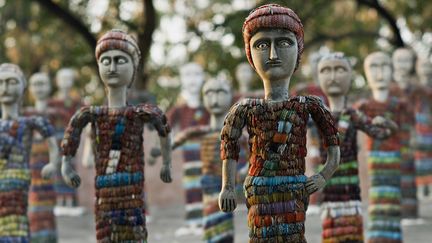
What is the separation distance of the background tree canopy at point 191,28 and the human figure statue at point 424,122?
3.03m

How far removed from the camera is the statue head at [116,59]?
512cm

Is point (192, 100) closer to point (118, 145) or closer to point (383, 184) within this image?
point (383, 184)

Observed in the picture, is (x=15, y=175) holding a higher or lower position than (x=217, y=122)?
lower

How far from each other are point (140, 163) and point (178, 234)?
10.4ft

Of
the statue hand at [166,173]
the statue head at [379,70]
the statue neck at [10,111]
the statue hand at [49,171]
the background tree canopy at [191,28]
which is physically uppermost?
the background tree canopy at [191,28]

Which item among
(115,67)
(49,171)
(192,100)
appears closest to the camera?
(115,67)

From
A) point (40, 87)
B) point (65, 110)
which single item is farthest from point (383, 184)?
point (65, 110)

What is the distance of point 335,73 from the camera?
570 centimetres

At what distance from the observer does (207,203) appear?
21.8ft

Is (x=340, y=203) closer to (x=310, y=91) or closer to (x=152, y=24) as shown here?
(x=310, y=91)

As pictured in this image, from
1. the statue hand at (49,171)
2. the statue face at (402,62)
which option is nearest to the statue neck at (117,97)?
the statue hand at (49,171)

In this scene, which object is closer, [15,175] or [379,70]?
[15,175]

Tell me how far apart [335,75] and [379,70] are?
1.64 m

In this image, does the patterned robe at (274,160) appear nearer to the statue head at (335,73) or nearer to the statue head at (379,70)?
the statue head at (335,73)
